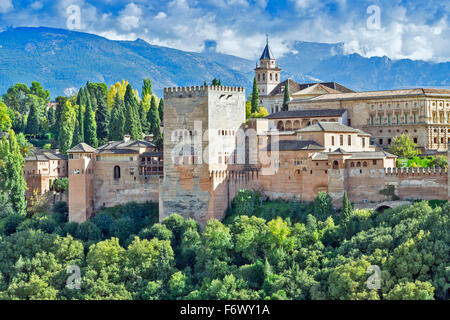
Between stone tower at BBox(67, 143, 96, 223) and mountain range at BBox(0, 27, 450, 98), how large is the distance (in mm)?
91058

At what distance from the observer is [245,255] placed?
43.4 meters

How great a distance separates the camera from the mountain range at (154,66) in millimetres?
151875

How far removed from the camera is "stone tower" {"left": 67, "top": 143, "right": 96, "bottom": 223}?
5069cm

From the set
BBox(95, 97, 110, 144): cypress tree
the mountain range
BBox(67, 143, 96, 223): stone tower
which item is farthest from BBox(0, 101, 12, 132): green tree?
the mountain range

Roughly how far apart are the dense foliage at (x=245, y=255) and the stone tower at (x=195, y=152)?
3.66ft

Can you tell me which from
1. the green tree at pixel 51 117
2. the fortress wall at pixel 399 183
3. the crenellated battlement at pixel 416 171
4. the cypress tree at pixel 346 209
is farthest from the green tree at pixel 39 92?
the crenellated battlement at pixel 416 171

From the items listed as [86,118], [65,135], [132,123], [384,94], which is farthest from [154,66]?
[384,94]

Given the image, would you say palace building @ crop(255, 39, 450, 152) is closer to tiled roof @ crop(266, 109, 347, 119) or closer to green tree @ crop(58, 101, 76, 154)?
tiled roof @ crop(266, 109, 347, 119)

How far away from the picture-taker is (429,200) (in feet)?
142

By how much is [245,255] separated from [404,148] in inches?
624

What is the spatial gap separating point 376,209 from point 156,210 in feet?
46.9

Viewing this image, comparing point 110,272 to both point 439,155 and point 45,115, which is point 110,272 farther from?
point 45,115

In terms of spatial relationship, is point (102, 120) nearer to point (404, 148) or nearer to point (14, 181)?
point (14, 181)
